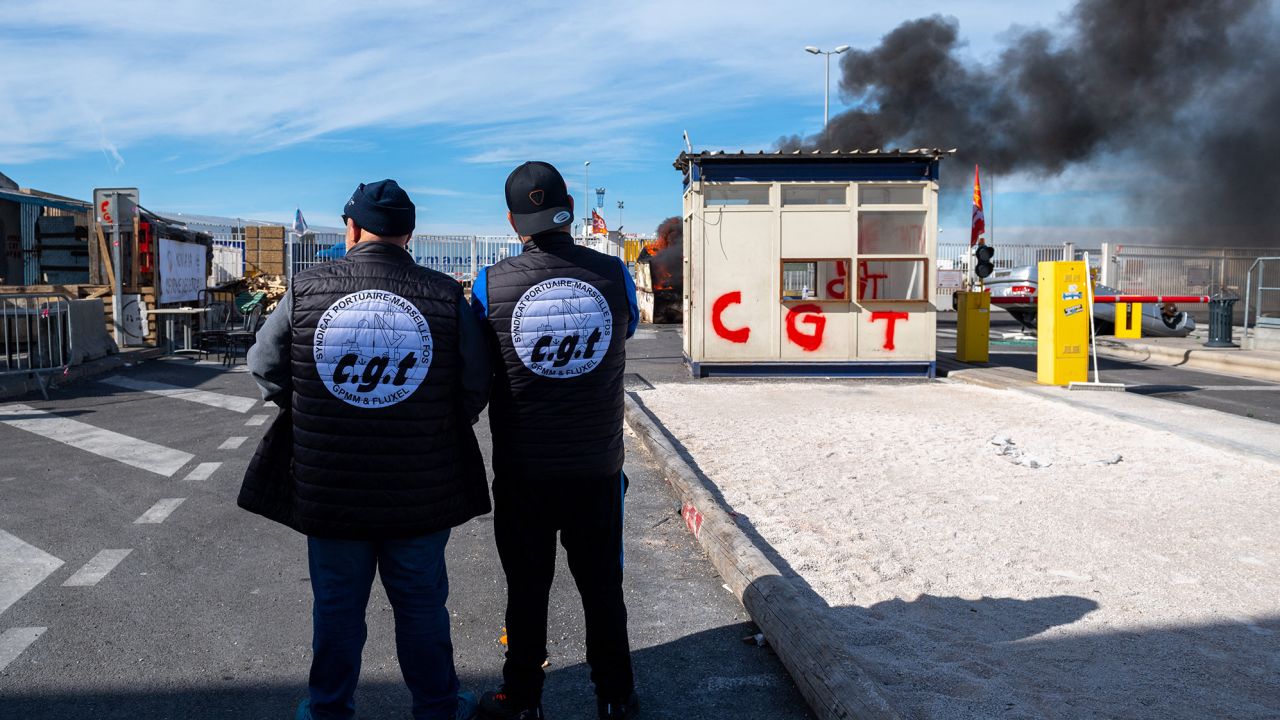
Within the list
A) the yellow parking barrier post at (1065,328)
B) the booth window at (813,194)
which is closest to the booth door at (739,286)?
the booth window at (813,194)

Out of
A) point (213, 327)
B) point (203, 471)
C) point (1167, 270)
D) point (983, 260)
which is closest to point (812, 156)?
point (983, 260)

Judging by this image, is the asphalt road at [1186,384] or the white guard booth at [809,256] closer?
the asphalt road at [1186,384]

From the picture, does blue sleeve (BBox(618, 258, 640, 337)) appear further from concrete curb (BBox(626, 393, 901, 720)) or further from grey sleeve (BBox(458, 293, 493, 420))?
concrete curb (BBox(626, 393, 901, 720))

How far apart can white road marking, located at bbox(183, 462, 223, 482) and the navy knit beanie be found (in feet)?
15.8

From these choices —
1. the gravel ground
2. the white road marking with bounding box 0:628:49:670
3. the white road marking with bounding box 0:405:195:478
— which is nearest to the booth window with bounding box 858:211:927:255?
the gravel ground

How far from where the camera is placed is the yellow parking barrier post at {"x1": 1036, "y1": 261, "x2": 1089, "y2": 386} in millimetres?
12336

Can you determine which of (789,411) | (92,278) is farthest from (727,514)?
(92,278)

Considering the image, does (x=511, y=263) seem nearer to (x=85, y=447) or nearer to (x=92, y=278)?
(x=85, y=447)

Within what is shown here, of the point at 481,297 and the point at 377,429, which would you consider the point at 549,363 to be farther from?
the point at 377,429

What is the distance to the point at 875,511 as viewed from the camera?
A: 19.4 ft

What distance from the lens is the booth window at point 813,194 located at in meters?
13.2

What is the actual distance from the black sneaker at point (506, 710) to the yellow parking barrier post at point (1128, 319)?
20.9m

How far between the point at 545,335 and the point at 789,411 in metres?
7.28

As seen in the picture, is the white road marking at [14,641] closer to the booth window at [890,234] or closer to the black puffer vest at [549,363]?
the black puffer vest at [549,363]
